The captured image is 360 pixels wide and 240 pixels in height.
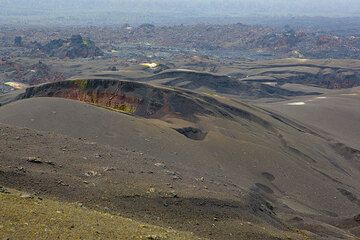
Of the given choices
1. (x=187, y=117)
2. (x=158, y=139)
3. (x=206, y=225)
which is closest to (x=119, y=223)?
(x=206, y=225)

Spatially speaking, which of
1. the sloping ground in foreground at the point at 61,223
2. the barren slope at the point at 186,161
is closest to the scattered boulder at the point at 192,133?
the barren slope at the point at 186,161

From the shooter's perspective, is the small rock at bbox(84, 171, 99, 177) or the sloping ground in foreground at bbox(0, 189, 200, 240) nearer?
the sloping ground in foreground at bbox(0, 189, 200, 240)

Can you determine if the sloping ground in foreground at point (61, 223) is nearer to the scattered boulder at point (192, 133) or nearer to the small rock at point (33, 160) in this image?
the small rock at point (33, 160)

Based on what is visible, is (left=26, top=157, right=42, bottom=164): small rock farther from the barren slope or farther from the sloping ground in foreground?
the sloping ground in foreground

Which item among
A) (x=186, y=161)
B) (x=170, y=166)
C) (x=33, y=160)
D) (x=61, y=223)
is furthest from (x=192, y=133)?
(x=61, y=223)

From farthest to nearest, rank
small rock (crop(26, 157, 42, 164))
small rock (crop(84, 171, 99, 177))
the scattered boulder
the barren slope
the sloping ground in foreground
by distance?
the scattered boulder → small rock (crop(84, 171, 99, 177)) → small rock (crop(26, 157, 42, 164)) → the barren slope → the sloping ground in foreground

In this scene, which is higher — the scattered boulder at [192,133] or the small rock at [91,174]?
the small rock at [91,174]

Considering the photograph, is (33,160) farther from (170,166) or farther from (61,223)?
(170,166)

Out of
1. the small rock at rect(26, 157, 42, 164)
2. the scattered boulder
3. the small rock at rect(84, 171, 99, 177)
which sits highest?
the small rock at rect(26, 157, 42, 164)

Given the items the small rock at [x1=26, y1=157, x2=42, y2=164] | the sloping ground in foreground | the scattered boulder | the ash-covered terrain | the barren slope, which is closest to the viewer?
the sloping ground in foreground

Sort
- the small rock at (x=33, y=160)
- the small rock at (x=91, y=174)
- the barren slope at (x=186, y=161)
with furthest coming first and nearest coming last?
the small rock at (x=91, y=174) → the small rock at (x=33, y=160) → the barren slope at (x=186, y=161)

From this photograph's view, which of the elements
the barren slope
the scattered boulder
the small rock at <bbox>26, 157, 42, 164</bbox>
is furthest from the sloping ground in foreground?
the scattered boulder

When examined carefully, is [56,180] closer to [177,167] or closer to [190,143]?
[177,167]
